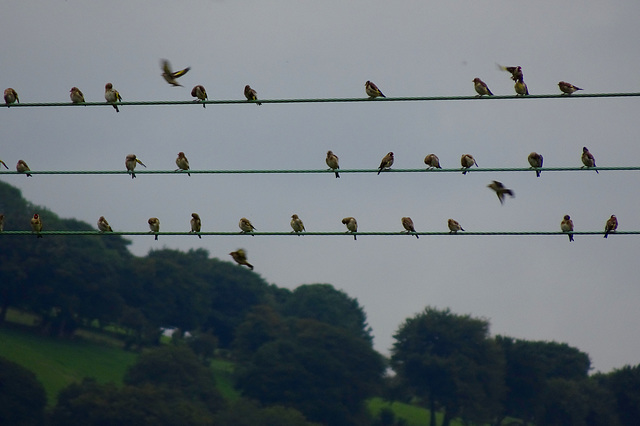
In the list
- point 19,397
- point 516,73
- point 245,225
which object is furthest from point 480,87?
point 19,397

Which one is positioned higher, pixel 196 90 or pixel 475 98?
pixel 196 90

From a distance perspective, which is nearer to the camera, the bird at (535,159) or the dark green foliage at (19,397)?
the bird at (535,159)

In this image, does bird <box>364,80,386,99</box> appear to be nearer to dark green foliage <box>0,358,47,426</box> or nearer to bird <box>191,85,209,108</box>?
bird <box>191,85,209,108</box>

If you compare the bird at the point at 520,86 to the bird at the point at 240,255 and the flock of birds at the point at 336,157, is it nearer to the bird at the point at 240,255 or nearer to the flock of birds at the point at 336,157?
the flock of birds at the point at 336,157

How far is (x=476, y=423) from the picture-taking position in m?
112

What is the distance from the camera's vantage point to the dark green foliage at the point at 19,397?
92000 mm

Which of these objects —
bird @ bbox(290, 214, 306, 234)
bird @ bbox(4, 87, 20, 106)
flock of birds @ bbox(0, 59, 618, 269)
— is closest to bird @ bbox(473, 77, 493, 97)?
flock of birds @ bbox(0, 59, 618, 269)

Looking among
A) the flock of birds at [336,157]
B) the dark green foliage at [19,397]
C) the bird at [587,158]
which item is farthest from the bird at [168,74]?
the dark green foliage at [19,397]

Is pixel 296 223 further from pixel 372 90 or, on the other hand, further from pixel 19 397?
pixel 19 397

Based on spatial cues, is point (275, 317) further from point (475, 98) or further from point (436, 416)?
point (475, 98)

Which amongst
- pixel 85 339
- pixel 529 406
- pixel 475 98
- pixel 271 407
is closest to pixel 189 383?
pixel 271 407

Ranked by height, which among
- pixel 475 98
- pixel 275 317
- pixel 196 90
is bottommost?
pixel 475 98

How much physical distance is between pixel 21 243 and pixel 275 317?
92.5 feet

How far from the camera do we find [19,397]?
305 feet
